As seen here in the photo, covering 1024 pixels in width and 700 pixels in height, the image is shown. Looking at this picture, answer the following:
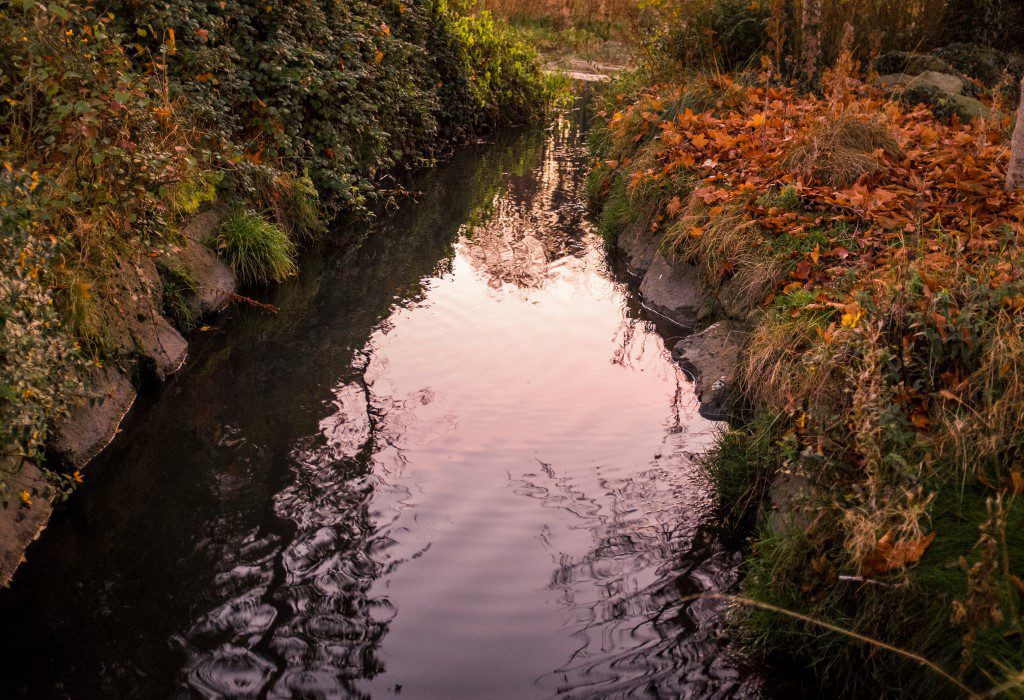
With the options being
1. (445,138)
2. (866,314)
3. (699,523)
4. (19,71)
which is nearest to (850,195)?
(866,314)

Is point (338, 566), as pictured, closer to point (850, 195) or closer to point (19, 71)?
point (19, 71)

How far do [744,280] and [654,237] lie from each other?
2.08 metres

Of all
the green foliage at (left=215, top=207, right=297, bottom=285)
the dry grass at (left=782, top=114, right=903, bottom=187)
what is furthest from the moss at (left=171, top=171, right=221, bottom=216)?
the dry grass at (left=782, top=114, right=903, bottom=187)

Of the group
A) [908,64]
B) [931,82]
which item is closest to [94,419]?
[931,82]

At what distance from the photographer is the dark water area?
9.77 ft

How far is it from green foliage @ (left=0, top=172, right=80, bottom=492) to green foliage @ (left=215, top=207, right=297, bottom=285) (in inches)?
94.4

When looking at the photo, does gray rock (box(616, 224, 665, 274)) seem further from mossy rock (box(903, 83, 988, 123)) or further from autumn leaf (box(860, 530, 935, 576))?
autumn leaf (box(860, 530, 935, 576))

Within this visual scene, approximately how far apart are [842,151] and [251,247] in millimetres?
4737

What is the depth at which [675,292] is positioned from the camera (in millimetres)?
6270

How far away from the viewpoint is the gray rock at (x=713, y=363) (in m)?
4.74

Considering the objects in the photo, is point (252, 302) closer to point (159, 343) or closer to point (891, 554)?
point (159, 343)

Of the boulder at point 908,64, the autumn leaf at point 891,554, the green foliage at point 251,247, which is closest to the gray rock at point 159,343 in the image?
the green foliage at point 251,247

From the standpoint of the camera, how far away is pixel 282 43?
726cm

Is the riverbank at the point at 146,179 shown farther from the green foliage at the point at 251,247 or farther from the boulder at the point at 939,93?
the boulder at the point at 939,93
